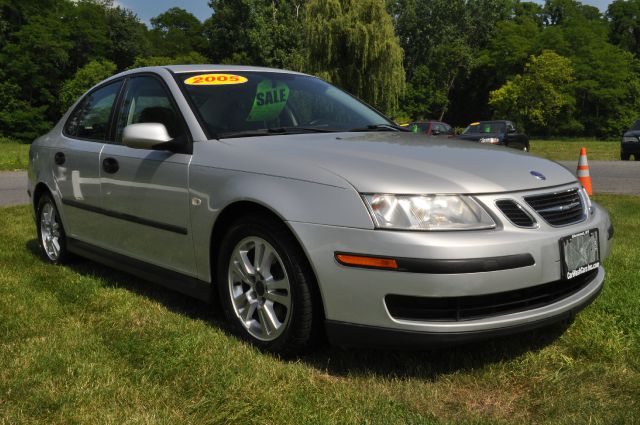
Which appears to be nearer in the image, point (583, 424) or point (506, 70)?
point (583, 424)

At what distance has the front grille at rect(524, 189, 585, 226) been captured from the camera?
8.98ft

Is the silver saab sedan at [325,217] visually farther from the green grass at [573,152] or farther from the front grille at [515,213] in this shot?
the green grass at [573,152]

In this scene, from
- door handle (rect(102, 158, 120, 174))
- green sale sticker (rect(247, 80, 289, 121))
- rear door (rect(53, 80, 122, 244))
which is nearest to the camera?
green sale sticker (rect(247, 80, 289, 121))

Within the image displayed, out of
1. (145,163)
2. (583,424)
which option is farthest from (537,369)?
(145,163)

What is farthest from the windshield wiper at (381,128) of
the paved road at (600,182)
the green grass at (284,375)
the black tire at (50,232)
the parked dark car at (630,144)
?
the parked dark car at (630,144)

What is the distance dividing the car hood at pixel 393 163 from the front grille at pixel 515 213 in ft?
0.23

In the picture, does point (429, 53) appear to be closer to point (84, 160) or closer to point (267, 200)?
point (84, 160)

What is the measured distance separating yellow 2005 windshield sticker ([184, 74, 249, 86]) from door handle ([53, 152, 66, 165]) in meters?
1.45

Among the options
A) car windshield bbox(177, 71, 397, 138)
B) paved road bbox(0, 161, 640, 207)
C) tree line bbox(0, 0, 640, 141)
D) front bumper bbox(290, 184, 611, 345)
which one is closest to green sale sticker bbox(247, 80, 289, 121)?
car windshield bbox(177, 71, 397, 138)

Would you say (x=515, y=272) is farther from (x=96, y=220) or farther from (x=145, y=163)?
(x=96, y=220)

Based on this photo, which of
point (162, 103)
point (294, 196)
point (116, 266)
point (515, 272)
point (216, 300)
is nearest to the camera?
point (515, 272)

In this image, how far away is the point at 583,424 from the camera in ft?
7.41

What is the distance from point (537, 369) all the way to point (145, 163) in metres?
2.40

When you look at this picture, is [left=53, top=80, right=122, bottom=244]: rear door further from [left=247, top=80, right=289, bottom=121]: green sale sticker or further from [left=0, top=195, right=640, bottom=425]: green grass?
[left=247, top=80, right=289, bottom=121]: green sale sticker
